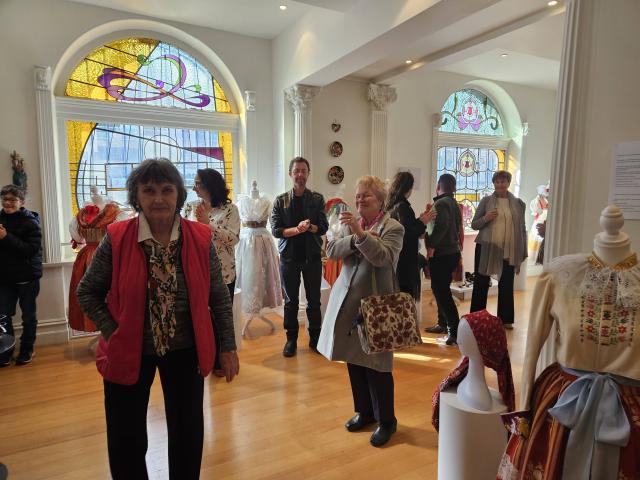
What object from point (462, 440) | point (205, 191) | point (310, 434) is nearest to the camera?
point (462, 440)

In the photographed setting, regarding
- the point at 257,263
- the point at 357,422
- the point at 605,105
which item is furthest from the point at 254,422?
the point at 605,105

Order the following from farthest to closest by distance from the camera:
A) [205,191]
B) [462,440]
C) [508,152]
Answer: [508,152] < [205,191] < [462,440]

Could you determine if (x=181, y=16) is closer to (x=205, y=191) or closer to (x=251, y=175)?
(x=251, y=175)

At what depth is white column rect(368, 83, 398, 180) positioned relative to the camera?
16.6ft

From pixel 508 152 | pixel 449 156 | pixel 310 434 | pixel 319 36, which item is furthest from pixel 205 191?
pixel 508 152

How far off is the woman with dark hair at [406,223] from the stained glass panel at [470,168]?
3.04 meters

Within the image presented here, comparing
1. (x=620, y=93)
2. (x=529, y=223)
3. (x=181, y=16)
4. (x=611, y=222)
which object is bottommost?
(x=529, y=223)

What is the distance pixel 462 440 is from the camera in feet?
5.61

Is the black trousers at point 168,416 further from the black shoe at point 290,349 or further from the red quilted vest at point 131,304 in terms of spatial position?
the black shoe at point 290,349

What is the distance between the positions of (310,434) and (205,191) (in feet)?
5.42

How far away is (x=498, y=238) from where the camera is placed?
3.98m

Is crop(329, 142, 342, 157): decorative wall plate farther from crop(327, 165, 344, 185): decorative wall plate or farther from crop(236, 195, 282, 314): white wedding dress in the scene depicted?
crop(236, 195, 282, 314): white wedding dress

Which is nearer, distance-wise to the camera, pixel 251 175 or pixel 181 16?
pixel 181 16

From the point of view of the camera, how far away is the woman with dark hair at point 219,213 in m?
2.84
